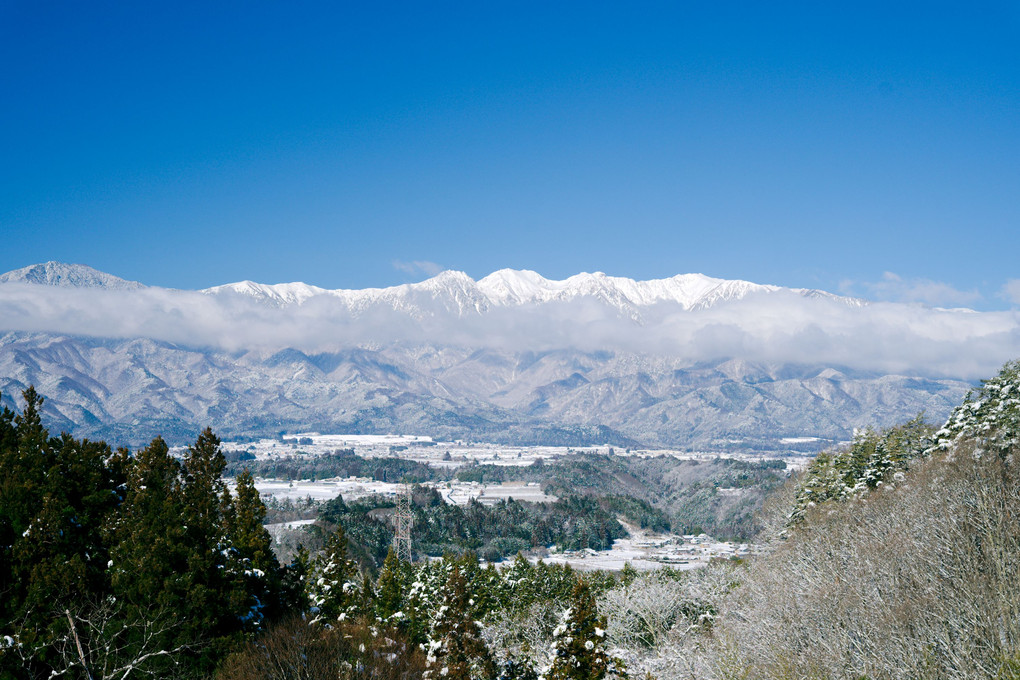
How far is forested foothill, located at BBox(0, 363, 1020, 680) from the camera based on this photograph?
21.1 metres

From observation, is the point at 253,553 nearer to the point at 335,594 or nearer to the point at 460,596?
the point at 335,594

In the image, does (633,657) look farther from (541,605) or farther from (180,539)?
(180,539)

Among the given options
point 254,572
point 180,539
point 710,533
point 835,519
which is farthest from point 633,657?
point 710,533

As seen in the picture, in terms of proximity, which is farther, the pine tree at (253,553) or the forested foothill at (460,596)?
the pine tree at (253,553)

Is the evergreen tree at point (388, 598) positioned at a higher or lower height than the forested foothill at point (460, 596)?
lower

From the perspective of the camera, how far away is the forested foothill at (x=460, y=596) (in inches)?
832

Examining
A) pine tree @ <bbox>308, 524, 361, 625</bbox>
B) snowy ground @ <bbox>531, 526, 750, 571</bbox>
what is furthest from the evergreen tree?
snowy ground @ <bbox>531, 526, 750, 571</bbox>

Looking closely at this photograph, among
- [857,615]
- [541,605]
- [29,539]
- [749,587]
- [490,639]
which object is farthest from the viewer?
[541,605]

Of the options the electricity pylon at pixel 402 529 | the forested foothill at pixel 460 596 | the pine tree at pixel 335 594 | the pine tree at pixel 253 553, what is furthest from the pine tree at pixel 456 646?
the electricity pylon at pixel 402 529

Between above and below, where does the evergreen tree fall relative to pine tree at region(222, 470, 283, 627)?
below

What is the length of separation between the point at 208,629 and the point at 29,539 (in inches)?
301

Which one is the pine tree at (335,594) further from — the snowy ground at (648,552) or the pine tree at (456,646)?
the snowy ground at (648,552)

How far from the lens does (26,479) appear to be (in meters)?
28.7

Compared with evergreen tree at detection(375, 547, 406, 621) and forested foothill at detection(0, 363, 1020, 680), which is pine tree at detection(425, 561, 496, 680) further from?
evergreen tree at detection(375, 547, 406, 621)
